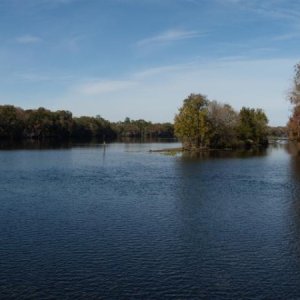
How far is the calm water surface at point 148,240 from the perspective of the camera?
18.6m

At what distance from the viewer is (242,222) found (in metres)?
30.1

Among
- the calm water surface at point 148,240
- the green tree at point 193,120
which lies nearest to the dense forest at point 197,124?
the green tree at point 193,120

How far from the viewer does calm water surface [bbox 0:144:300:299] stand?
1859cm

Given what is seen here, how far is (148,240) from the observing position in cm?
2520

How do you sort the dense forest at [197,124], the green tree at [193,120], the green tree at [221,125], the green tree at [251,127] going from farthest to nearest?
the green tree at [251,127]
the green tree at [221,125]
the dense forest at [197,124]
the green tree at [193,120]

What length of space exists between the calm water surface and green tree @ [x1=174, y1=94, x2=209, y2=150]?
5981 cm

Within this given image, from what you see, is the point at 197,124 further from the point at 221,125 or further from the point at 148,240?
the point at 148,240

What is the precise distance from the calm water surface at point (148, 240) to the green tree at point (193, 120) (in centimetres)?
5981

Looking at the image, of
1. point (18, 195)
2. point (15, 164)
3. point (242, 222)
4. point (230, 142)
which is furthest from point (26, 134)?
point (242, 222)

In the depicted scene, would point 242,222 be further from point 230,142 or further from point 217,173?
point 230,142

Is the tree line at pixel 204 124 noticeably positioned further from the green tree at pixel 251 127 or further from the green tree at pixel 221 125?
the green tree at pixel 251 127

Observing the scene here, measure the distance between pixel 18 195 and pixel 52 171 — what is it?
20587 millimetres

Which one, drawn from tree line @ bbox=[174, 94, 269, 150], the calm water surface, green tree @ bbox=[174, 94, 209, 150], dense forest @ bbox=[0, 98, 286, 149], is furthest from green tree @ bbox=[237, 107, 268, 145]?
the calm water surface

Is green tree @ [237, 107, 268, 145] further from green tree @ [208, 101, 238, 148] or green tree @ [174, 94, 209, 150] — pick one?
green tree @ [174, 94, 209, 150]
